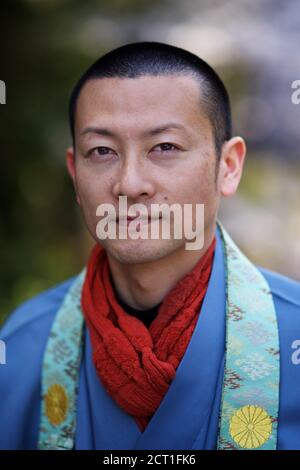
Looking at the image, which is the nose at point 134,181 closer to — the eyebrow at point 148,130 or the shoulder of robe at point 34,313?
the eyebrow at point 148,130

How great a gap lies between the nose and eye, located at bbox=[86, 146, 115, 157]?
0.21 feet

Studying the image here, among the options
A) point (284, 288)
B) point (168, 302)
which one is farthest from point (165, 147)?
point (284, 288)

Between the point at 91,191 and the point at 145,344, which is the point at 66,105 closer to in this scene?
the point at 91,191

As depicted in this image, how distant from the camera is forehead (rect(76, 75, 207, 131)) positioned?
139 cm

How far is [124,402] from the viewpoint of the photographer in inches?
58.7

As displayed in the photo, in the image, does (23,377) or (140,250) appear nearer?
(140,250)

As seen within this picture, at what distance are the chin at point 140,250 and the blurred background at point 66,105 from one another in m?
2.02

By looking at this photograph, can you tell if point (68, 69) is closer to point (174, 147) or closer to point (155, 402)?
point (174, 147)

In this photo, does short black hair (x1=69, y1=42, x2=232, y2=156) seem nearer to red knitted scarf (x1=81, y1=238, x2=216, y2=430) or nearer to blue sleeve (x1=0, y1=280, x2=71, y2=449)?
red knitted scarf (x1=81, y1=238, x2=216, y2=430)

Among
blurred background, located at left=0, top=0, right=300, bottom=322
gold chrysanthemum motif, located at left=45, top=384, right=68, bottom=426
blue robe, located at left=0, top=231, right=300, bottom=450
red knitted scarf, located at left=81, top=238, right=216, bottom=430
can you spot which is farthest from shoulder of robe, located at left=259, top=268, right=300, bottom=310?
blurred background, located at left=0, top=0, right=300, bottom=322

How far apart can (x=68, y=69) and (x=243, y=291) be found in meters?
2.34

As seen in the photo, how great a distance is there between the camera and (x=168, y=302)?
5.01 feet

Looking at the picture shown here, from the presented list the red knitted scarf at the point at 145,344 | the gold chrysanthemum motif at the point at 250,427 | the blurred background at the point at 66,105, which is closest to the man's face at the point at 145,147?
the red knitted scarf at the point at 145,344

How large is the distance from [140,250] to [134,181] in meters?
0.18
